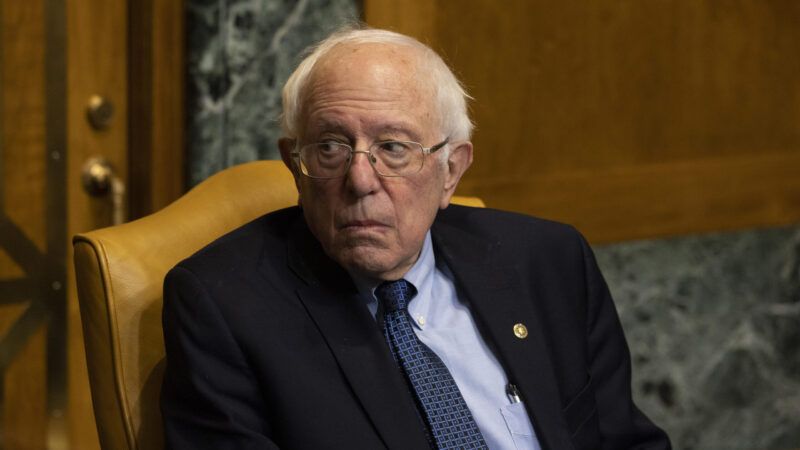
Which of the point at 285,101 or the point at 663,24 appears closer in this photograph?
the point at 285,101

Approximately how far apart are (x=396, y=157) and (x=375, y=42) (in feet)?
0.61

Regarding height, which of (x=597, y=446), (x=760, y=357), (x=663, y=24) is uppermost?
(x=663, y=24)

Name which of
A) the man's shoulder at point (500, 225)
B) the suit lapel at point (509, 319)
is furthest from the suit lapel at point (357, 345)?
the man's shoulder at point (500, 225)

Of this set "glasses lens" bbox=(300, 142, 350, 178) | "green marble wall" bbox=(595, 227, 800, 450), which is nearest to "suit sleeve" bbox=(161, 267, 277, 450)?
"glasses lens" bbox=(300, 142, 350, 178)

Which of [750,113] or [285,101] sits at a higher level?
[285,101]

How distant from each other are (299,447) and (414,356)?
25cm

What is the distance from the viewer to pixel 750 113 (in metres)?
3.63

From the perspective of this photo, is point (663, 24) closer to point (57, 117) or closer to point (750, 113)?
point (750, 113)

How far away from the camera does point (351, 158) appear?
1900 mm

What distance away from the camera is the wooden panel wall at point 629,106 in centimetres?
318

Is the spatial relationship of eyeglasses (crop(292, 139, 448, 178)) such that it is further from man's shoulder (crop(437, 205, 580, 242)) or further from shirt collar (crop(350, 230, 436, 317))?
man's shoulder (crop(437, 205, 580, 242))

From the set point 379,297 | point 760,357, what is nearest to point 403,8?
point 379,297

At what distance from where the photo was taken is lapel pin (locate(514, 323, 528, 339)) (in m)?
2.04

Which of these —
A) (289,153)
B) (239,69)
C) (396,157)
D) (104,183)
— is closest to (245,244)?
(289,153)
